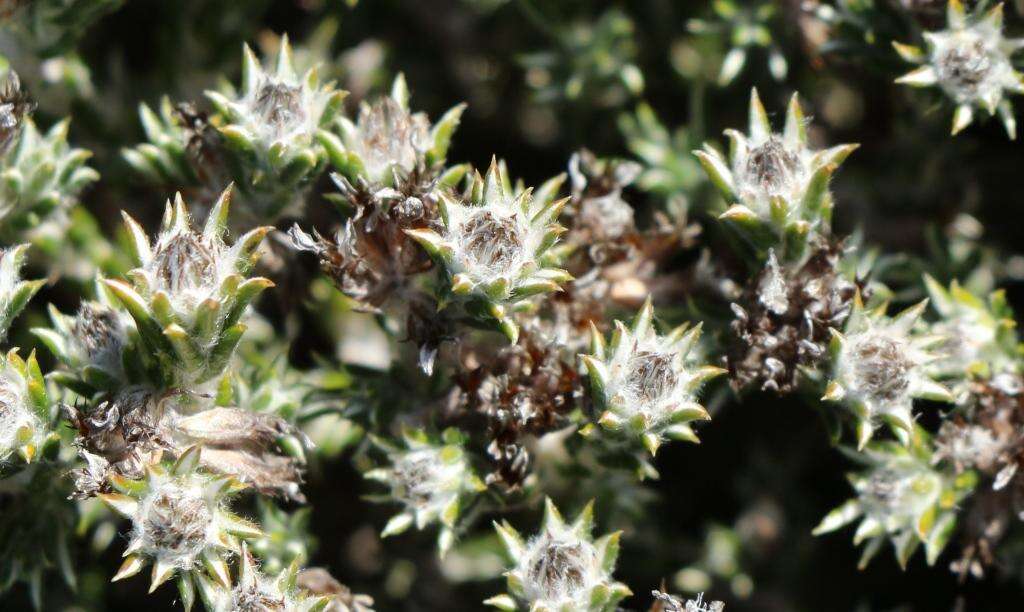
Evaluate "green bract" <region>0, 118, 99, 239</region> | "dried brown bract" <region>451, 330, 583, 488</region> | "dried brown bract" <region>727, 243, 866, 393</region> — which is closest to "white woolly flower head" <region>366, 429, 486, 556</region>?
"dried brown bract" <region>451, 330, 583, 488</region>

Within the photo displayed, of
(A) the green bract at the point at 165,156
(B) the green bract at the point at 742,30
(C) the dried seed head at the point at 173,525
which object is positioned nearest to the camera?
(C) the dried seed head at the point at 173,525

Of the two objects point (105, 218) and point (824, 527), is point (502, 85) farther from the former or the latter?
point (824, 527)

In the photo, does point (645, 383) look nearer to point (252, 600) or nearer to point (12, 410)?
point (252, 600)

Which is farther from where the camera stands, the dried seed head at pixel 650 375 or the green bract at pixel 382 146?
the green bract at pixel 382 146

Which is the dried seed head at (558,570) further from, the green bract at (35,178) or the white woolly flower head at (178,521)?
the green bract at (35,178)

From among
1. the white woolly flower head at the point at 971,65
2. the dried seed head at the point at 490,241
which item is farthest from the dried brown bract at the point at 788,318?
the dried seed head at the point at 490,241

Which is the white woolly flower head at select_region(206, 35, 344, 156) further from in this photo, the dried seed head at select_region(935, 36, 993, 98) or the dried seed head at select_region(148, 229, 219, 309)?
the dried seed head at select_region(935, 36, 993, 98)

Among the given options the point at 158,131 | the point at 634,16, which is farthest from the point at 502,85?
the point at 158,131
